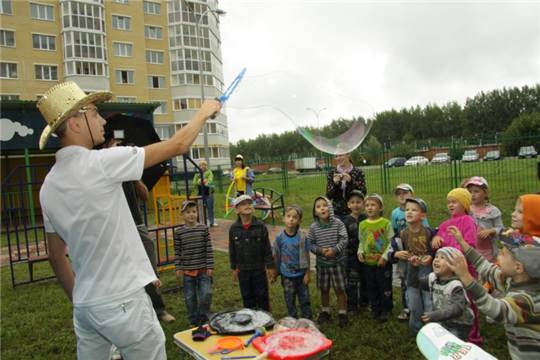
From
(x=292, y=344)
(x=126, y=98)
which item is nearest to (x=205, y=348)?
(x=292, y=344)

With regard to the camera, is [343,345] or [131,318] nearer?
[131,318]

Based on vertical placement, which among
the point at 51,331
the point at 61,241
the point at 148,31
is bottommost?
the point at 51,331

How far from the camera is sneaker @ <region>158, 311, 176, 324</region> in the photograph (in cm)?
522

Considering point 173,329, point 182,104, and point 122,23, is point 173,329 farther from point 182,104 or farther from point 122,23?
point 182,104

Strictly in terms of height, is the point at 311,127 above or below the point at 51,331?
above

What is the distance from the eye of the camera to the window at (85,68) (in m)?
41.7

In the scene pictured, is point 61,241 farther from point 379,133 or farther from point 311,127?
point 379,133

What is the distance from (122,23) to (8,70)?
12904 millimetres

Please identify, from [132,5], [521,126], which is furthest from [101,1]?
[521,126]

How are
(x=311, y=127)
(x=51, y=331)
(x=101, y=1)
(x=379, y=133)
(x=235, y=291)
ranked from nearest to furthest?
(x=51, y=331) < (x=311, y=127) < (x=235, y=291) < (x=101, y=1) < (x=379, y=133)

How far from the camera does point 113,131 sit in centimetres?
477

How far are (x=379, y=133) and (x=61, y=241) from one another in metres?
82.7

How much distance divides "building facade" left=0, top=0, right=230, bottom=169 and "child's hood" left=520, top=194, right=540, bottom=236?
1185 inches

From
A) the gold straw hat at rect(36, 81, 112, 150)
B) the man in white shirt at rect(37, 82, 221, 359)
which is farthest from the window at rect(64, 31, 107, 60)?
the man in white shirt at rect(37, 82, 221, 359)
